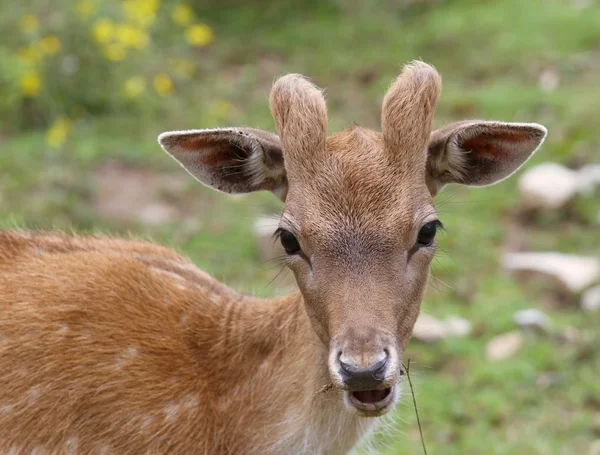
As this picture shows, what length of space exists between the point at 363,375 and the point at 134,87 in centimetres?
Result: 781

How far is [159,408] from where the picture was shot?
14.3 feet

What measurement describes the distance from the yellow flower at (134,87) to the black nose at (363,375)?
25.4 ft

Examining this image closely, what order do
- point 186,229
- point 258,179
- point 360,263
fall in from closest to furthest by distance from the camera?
point 360,263, point 258,179, point 186,229

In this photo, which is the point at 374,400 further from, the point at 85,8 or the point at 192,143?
the point at 85,8

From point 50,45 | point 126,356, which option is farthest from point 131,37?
point 126,356

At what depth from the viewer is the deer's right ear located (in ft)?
14.2

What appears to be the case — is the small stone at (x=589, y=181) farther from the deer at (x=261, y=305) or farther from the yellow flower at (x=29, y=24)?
the yellow flower at (x=29, y=24)

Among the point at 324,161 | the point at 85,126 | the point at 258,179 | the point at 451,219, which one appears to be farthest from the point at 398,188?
the point at 85,126

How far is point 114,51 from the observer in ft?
34.8

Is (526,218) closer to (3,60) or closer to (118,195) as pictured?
(118,195)

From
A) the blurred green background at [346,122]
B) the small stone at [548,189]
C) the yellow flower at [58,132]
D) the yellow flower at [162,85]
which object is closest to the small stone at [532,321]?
the blurred green background at [346,122]

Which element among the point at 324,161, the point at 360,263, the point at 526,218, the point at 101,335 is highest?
the point at 324,161

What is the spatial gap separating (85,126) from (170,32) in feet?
7.81

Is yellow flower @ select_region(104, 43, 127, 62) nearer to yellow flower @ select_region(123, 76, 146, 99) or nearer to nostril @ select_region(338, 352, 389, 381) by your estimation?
yellow flower @ select_region(123, 76, 146, 99)
